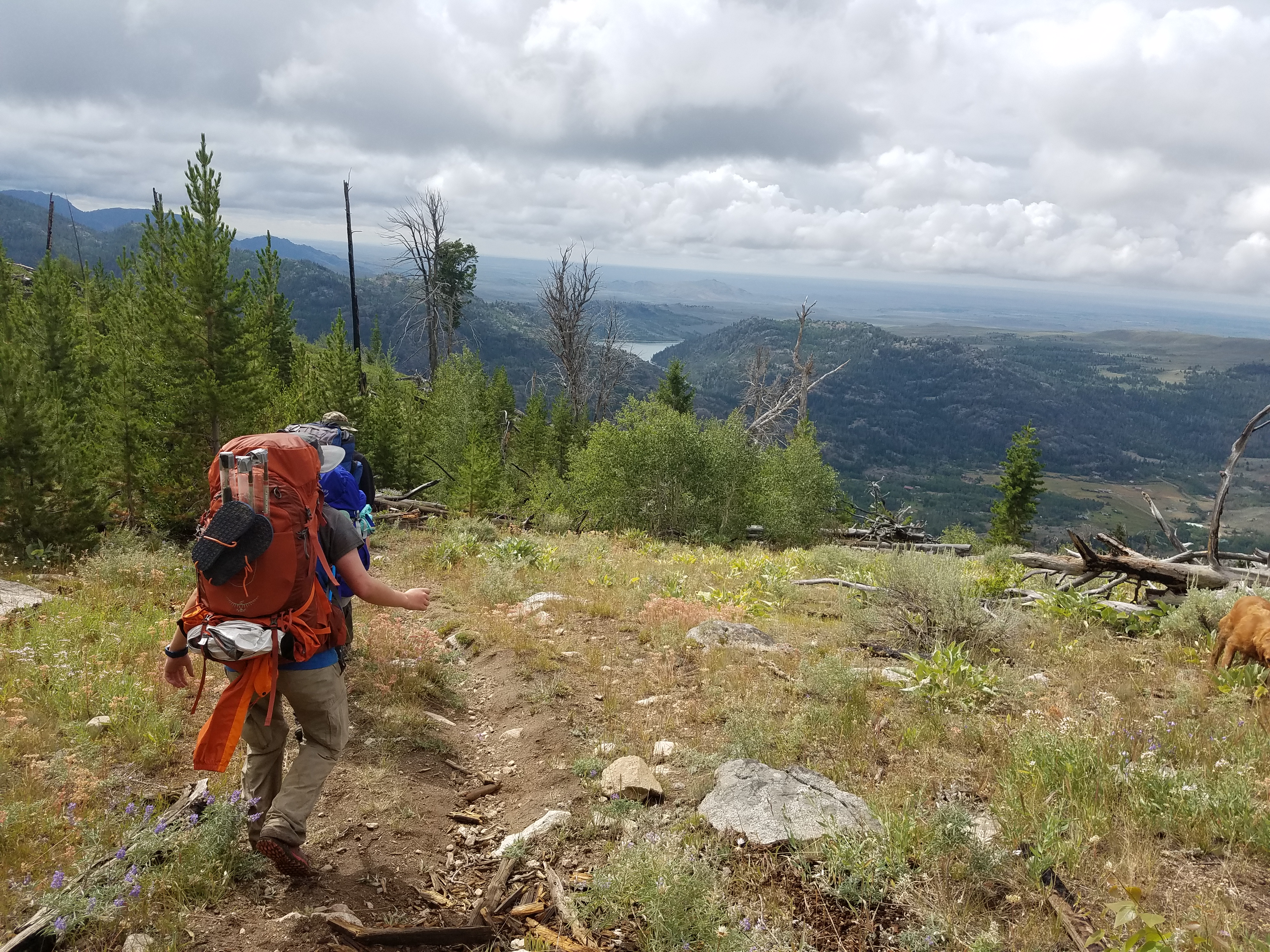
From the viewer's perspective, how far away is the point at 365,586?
3.50m

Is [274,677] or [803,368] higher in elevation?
[803,368]

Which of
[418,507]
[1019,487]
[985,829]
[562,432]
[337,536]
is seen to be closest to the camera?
[337,536]

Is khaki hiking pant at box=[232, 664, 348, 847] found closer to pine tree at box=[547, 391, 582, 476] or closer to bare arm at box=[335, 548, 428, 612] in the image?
bare arm at box=[335, 548, 428, 612]

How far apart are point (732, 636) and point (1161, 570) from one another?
18.4ft

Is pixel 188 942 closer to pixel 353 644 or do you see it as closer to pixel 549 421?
pixel 353 644

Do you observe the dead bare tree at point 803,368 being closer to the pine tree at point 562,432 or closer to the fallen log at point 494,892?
the pine tree at point 562,432

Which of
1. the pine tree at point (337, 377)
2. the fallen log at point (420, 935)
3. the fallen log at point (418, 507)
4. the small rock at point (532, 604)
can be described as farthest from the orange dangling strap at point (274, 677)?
the pine tree at point (337, 377)

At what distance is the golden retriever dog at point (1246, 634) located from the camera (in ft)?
19.1

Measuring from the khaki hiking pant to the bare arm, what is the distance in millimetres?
448

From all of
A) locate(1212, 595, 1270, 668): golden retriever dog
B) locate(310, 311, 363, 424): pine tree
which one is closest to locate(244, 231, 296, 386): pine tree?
locate(310, 311, 363, 424): pine tree

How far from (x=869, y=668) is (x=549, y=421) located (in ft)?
132

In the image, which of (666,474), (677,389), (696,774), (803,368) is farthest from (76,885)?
(803,368)

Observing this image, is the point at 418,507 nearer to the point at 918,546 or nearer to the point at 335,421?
the point at 918,546

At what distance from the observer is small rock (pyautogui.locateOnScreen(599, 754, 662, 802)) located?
14.7 ft
